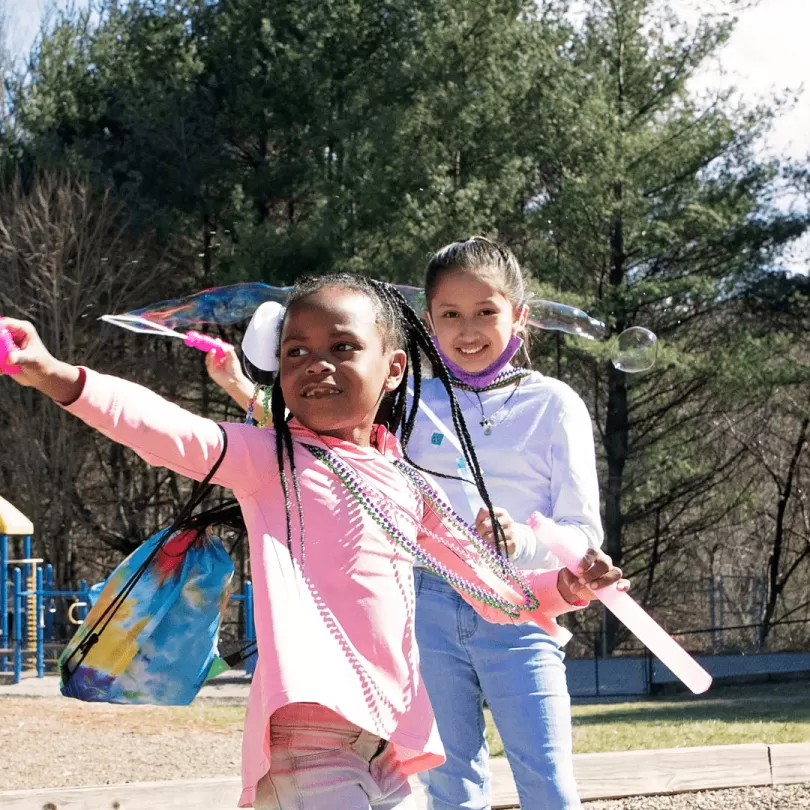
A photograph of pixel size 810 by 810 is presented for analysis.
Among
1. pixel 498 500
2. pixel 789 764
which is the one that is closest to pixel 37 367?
pixel 498 500

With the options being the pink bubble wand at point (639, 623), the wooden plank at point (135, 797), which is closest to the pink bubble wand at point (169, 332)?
the pink bubble wand at point (639, 623)

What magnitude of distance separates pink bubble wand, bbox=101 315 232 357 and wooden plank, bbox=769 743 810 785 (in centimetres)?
345

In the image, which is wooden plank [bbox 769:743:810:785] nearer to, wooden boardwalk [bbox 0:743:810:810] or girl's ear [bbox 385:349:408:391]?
wooden boardwalk [bbox 0:743:810:810]

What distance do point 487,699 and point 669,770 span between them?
282 cm

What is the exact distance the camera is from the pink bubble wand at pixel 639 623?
94.8 inches

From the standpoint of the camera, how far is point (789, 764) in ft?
19.1

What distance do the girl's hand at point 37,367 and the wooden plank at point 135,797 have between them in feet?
10.0

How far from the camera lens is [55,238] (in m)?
19.9

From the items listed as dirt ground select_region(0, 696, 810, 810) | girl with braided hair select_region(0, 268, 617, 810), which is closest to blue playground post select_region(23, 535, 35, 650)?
dirt ground select_region(0, 696, 810, 810)

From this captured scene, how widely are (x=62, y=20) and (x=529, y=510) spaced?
20.8m

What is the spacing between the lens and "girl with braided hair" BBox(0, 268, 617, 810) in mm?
2166

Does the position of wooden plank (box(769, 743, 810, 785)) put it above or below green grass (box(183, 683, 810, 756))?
above

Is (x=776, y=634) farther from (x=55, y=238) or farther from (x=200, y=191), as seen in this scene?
(x=55, y=238)

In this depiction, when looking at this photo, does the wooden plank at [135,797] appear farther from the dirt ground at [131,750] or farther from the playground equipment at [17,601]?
the playground equipment at [17,601]
